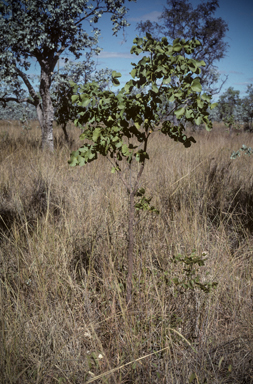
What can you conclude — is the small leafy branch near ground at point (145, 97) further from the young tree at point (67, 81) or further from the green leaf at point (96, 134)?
the young tree at point (67, 81)

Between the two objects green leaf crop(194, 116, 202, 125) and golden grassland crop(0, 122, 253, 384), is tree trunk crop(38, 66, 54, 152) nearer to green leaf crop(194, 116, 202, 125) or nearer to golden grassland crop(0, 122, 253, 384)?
golden grassland crop(0, 122, 253, 384)

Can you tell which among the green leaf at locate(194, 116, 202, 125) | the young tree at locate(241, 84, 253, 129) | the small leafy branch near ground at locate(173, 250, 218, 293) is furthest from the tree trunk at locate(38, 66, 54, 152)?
the young tree at locate(241, 84, 253, 129)

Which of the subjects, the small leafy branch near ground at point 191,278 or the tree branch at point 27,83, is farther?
the tree branch at point 27,83

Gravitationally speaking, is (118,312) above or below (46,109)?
below

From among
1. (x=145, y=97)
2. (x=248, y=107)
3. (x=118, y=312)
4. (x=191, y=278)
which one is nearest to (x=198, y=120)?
(x=145, y=97)

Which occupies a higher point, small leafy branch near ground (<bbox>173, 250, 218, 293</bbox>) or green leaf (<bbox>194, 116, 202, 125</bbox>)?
green leaf (<bbox>194, 116, 202, 125</bbox>)

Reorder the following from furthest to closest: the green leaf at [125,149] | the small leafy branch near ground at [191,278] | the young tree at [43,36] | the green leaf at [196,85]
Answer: the young tree at [43,36] < the small leafy branch near ground at [191,278] < the green leaf at [125,149] < the green leaf at [196,85]

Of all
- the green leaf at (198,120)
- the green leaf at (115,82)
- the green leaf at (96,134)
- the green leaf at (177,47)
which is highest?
the green leaf at (177,47)

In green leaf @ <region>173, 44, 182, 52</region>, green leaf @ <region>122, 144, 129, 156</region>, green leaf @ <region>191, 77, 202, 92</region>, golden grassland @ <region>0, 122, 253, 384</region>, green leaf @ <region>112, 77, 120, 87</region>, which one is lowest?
golden grassland @ <region>0, 122, 253, 384</region>

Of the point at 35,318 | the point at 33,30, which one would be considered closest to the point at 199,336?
the point at 35,318

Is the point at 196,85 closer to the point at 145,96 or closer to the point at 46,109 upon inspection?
the point at 145,96

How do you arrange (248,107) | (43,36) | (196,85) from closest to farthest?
(196,85)
(43,36)
(248,107)

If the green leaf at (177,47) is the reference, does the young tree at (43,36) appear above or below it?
above

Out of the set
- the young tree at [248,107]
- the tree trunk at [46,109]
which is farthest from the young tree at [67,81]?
the young tree at [248,107]
